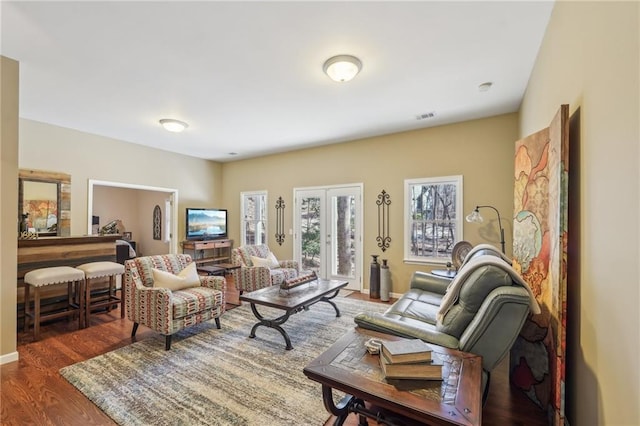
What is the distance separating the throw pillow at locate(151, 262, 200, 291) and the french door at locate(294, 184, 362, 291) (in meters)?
2.68

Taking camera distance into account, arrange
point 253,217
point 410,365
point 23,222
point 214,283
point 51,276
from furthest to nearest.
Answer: point 253,217
point 23,222
point 214,283
point 51,276
point 410,365

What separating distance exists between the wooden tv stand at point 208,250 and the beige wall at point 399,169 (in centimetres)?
133

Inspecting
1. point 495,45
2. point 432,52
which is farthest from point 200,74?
point 495,45

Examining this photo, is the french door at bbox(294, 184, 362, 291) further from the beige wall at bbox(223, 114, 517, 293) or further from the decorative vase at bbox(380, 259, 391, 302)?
the decorative vase at bbox(380, 259, 391, 302)

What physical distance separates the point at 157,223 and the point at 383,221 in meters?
6.48

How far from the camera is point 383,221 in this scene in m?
4.93

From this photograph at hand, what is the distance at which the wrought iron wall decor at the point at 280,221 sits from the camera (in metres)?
6.22

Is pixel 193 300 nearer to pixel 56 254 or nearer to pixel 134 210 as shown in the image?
pixel 56 254

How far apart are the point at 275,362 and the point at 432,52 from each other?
3.18 meters

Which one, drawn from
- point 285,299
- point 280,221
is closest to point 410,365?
point 285,299

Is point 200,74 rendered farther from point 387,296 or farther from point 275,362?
point 387,296

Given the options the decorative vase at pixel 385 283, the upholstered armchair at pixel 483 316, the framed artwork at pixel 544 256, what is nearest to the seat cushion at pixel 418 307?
the upholstered armchair at pixel 483 316

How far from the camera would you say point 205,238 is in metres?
6.55

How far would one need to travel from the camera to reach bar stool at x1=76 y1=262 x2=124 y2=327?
3459 mm
